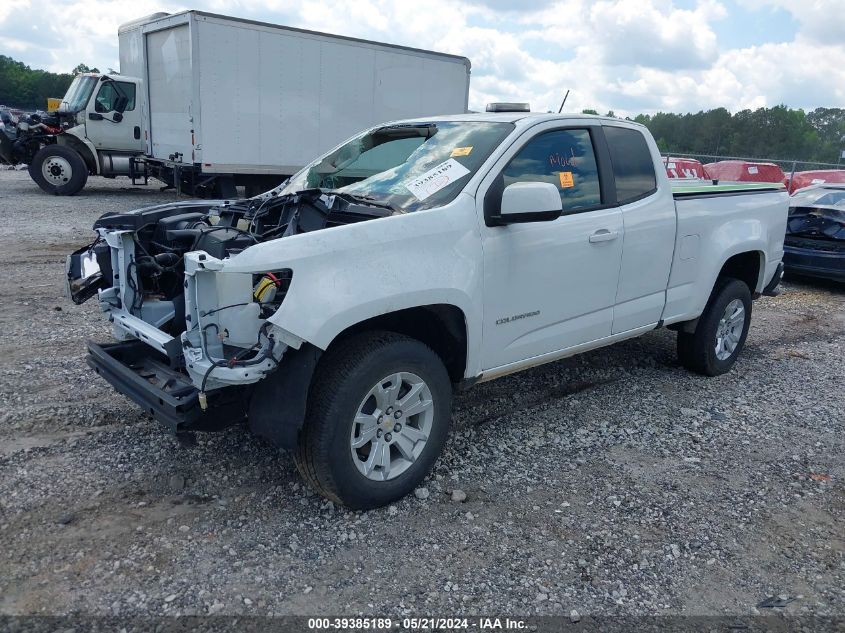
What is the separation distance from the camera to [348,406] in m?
3.23

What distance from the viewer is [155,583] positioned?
2914 millimetres

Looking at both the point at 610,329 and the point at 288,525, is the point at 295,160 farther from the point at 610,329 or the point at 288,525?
the point at 288,525

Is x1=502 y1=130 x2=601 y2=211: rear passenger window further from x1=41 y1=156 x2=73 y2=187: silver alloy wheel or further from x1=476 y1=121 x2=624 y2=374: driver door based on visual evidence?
x1=41 y1=156 x2=73 y2=187: silver alloy wheel

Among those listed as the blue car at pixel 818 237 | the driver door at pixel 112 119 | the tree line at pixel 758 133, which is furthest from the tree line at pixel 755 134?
the driver door at pixel 112 119

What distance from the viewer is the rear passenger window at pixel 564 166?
404cm

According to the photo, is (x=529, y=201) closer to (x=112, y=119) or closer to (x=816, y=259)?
(x=816, y=259)

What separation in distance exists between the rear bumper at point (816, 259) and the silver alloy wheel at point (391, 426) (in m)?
7.86

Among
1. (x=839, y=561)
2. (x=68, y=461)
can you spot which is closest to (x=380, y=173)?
(x=68, y=461)

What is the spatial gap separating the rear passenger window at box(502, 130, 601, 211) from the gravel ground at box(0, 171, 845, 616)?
5.08 ft

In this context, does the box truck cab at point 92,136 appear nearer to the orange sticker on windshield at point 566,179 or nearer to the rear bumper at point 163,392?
the rear bumper at point 163,392

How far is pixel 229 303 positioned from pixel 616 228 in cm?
260

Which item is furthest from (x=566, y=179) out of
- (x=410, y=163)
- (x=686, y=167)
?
(x=686, y=167)

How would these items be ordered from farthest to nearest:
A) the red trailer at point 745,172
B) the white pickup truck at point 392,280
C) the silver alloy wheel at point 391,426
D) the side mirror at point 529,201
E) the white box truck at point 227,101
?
the red trailer at point 745,172 → the white box truck at point 227,101 → the side mirror at point 529,201 → the silver alloy wheel at point 391,426 → the white pickup truck at point 392,280

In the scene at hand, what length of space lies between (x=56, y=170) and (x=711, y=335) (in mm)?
15008
